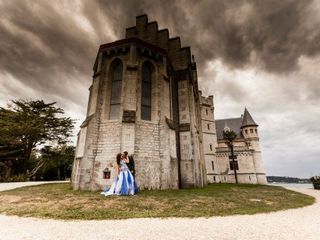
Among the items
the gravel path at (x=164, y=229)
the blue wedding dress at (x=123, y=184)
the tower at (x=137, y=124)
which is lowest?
the gravel path at (x=164, y=229)

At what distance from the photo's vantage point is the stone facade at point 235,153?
3083 cm

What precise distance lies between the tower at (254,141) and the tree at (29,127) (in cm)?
3184

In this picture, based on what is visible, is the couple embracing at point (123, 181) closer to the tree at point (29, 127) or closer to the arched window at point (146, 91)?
the arched window at point (146, 91)

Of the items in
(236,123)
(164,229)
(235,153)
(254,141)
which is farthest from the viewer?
(236,123)

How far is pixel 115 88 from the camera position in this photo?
12.9 m

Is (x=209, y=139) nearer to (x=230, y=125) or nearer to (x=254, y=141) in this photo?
Result: (x=254, y=141)

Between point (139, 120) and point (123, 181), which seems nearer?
point (123, 181)

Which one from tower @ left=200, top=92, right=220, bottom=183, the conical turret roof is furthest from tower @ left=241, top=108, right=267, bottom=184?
tower @ left=200, top=92, right=220, bottom=183

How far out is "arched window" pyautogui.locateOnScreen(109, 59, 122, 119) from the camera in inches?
479

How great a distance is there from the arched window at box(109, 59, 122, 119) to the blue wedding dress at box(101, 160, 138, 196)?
14.9 feet

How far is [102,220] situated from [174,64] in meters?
16.1

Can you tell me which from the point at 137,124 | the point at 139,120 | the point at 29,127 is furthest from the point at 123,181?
the point at 29,127

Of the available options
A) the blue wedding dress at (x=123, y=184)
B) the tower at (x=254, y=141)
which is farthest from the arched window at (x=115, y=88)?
the tower at (x=254, y=141)

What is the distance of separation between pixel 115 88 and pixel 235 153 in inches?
1087
